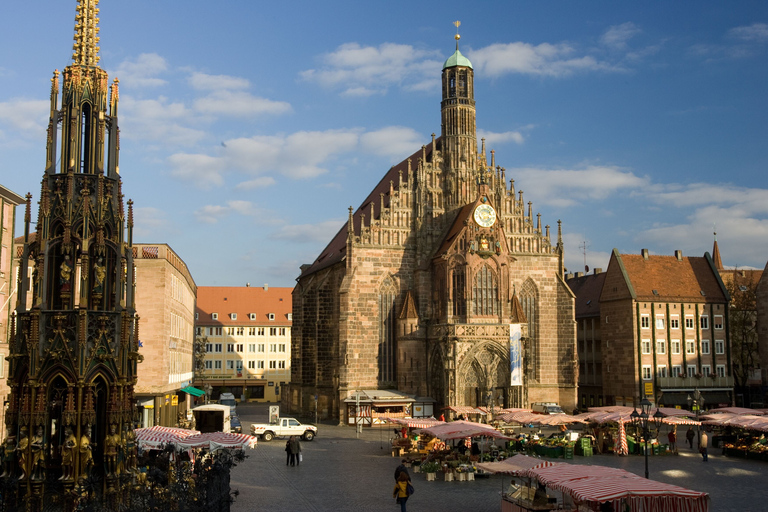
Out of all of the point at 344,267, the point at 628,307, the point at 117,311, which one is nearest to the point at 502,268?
the point at 344,267

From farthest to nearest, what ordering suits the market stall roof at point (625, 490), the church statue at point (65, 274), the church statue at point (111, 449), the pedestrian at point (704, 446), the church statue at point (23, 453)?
the pedestrian at point (704, 446) → the market stall roof at point (625, 490) → the church statue at point (65, 274) → the church statue at point (111, 449) → the church statue at point (23, 453)

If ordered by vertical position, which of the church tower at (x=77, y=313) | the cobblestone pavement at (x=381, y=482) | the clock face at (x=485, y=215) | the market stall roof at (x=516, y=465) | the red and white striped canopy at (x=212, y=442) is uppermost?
the clock face at (x=485, y=215)

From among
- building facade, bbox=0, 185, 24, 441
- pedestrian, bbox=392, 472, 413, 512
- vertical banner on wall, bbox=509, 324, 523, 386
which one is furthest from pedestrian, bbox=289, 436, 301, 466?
vertical banner on wall, bbox=509, 324, 523, 386

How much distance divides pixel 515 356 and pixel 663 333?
17726mm

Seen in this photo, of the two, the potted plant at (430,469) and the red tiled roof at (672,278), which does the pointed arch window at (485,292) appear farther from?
the potted plant at (430,469)

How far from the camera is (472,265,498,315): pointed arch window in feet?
184

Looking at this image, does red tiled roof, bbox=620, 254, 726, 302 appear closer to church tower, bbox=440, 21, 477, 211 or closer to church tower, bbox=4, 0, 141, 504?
church tower, bbox=440, 21, 477, 211

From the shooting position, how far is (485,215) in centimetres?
5684

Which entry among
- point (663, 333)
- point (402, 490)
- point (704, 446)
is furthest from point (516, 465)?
point (663, 333)

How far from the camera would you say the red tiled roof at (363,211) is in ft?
213

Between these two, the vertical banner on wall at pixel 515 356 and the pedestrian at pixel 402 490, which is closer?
the pedestrian at pixel 402 490

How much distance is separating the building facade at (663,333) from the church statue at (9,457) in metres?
56.0

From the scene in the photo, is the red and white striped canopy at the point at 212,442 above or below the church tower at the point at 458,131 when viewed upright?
below

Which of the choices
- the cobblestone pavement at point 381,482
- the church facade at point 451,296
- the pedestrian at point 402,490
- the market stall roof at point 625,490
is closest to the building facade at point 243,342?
the church facade at point 451,296
